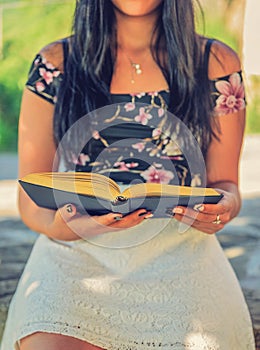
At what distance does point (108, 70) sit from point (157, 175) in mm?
290

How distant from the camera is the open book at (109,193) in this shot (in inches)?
50.0

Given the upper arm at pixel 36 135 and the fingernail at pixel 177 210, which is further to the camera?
the upper arm at pixel 36 135

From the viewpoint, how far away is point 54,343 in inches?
50.3

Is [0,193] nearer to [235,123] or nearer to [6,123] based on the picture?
[6,123]

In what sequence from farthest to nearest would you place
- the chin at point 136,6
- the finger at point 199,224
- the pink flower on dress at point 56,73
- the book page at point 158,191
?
1. the pink flower on dress at point 56,73
2. the chin at point 136,6
3. the finger at point 199,224
4. the book page at point 158,191

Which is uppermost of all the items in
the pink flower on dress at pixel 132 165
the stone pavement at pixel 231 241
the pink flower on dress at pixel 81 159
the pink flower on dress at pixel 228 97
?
the pink flower on dress at pixel 228 97

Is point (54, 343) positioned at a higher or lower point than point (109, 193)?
lower

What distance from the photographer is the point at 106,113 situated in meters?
1.69

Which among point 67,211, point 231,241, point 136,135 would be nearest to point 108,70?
point 136,135

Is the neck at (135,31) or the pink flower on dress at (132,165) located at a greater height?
the neck at (135,31)

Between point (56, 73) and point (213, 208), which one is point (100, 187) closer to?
point (213, 208)

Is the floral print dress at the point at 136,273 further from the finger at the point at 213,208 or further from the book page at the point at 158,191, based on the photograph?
the book page at the point at 158,191

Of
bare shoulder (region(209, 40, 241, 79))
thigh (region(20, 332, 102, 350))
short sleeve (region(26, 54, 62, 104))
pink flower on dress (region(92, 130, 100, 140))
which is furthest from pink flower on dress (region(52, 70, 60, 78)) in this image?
thigh (region(20, 332, 102, 350))

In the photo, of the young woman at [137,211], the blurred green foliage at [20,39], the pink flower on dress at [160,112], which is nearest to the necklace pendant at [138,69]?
the young woman at [137,211]
